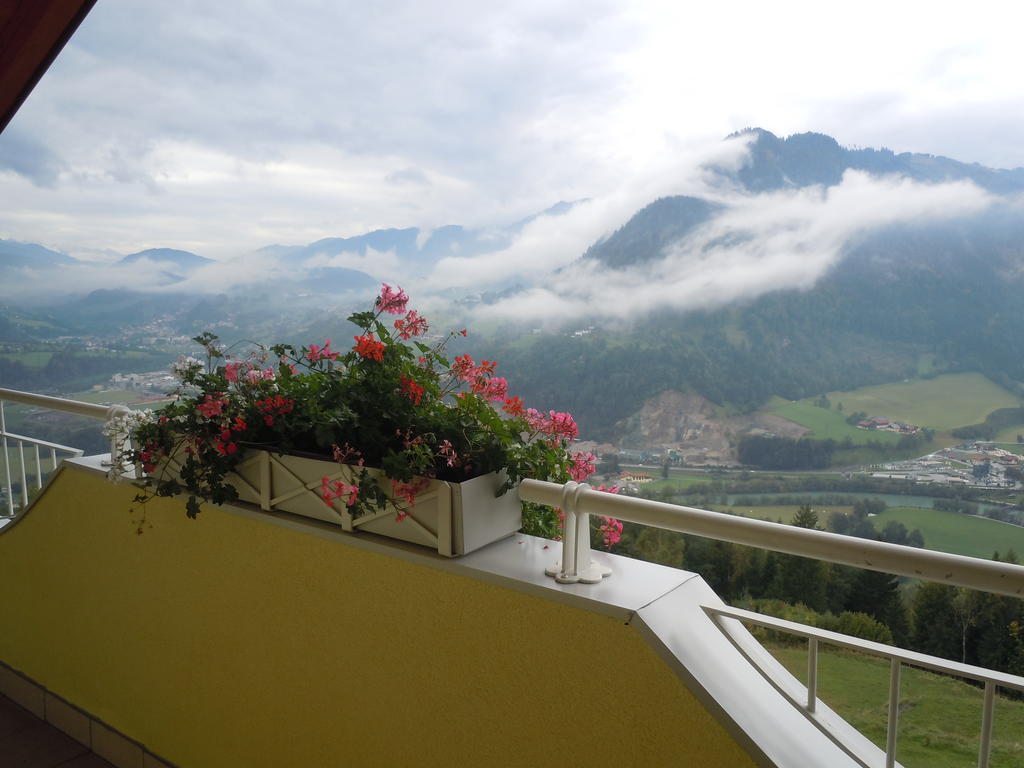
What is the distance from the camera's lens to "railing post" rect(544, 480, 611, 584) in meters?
1.31

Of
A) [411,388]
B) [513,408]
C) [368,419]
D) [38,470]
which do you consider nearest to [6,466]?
[38,470]

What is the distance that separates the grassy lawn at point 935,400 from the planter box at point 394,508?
100 centimetres

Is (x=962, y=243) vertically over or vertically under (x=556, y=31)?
under

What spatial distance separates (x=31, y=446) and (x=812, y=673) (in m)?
3.14

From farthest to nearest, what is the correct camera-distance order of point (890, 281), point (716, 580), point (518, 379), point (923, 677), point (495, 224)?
1. point (495, 224)
2. point (890, 281)
3. point (518, 379)
4. point (716, 580)
5. point (923, 677)

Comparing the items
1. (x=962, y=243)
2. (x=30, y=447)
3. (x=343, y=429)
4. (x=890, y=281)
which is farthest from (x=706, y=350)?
(x=30, y=447)

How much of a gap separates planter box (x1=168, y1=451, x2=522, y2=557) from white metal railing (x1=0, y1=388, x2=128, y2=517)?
0.60 metres

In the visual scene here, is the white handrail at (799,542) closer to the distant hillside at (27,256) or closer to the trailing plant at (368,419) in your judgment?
the trailing plant at (368,419)

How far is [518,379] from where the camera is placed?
1.85 m

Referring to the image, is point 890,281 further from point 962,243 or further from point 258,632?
point 258,632

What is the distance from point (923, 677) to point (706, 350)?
111cm

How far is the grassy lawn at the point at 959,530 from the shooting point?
1193mm

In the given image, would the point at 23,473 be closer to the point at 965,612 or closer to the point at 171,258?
the point at 171,258

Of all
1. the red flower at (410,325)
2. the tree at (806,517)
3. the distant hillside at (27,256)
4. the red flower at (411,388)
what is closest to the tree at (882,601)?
the tree at (806,517)
